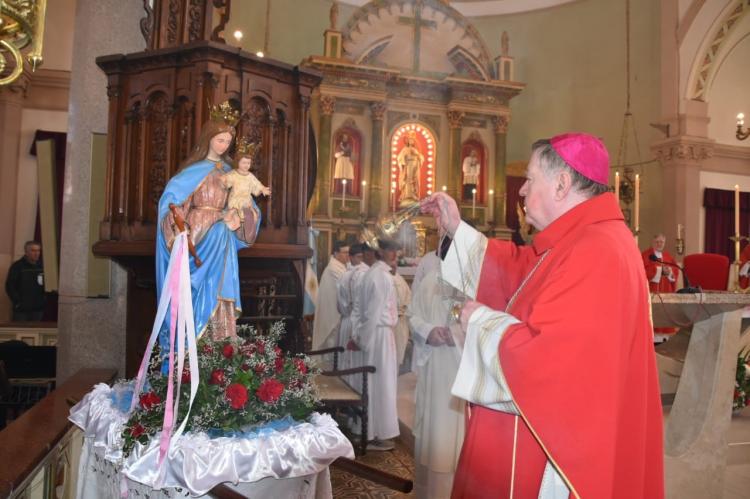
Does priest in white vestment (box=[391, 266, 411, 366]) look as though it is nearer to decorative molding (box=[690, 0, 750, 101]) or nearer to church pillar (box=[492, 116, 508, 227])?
church pillar (box=[492, 116, 508, 227])

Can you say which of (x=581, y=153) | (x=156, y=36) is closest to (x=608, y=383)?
(x=581, y=153)

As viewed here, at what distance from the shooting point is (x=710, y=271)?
1062 cm

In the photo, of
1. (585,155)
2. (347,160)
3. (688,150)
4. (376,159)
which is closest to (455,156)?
(376,159)

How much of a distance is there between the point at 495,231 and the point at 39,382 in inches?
407

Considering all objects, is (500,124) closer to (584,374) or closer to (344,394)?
(344,394)

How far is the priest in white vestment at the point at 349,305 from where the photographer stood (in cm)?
664

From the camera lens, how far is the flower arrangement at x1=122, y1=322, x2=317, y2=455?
8.46 feet

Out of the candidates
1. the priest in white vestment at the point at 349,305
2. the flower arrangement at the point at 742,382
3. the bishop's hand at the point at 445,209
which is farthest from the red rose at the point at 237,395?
the flower arrangement at the point at 742,382

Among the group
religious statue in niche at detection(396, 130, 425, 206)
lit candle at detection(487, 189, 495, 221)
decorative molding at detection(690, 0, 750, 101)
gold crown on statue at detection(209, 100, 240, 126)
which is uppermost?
decorative molding at detection(690, 0, 750, 101)

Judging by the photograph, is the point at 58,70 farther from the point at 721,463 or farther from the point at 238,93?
the point at 721,463

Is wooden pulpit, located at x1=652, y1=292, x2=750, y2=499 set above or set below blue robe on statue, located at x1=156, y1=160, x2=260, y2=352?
below

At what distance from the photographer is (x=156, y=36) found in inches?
179

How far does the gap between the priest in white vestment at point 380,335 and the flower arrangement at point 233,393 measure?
3.16 meters

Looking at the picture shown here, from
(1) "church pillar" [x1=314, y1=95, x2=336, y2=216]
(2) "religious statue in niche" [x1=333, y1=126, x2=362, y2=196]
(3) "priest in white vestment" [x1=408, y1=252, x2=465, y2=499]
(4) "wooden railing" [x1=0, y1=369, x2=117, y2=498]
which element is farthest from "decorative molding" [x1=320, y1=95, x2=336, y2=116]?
(4) "wooden railing" [x1=0, y1=369, x2=117, y2=498]
